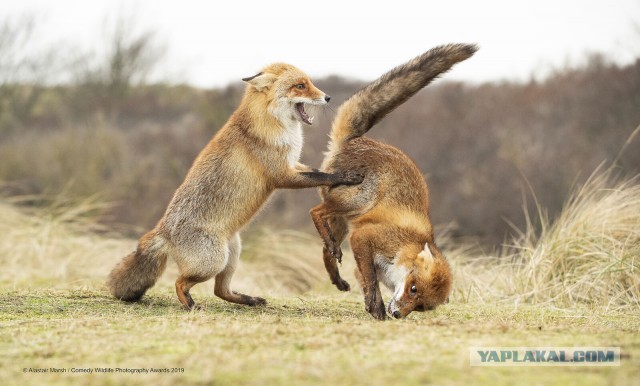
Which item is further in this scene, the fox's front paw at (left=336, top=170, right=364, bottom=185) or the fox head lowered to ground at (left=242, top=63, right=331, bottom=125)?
the fox head lowered to ground at (left=242, top=63, right=331, bottom=125)

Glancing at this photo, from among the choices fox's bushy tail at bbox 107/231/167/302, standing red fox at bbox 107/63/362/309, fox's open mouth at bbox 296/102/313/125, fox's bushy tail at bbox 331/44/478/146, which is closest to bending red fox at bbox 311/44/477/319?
fox's bushy tail at bbox 331/44/478/146

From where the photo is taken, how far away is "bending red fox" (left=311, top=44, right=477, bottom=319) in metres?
5.64

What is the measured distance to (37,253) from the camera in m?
11.7

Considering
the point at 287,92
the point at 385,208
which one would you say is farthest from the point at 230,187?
the point at 385,208

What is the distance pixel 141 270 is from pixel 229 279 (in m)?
0.81

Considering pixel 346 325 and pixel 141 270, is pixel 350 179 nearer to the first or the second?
pixel 346 325

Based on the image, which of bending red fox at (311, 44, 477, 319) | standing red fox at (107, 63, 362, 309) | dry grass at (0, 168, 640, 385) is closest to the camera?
dry grass at (0, 168, 640, 385)

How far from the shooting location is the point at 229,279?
6.65 m

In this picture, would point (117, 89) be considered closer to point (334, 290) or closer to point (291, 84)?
point (334, 290)

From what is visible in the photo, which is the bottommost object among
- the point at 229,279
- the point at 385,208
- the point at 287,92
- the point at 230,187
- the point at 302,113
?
the point at 229,279

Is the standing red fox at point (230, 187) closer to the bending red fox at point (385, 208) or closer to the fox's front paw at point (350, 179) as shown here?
the fox's front paw at point (350, 179)

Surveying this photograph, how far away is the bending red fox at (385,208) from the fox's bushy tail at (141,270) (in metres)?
1.43

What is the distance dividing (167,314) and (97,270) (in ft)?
18.8

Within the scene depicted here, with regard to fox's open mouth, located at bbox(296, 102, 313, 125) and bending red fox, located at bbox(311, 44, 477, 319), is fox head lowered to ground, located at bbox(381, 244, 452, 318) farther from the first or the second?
fox's open mouth, located at bbox(296, 102, 313, 125)
